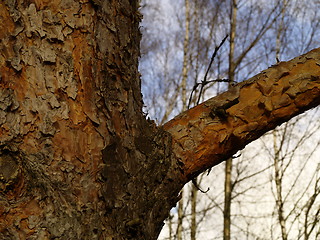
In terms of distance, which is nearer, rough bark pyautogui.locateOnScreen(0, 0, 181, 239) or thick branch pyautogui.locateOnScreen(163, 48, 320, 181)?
rough bark pyautogui.locateOnScreen(0, 0, 181, 239)

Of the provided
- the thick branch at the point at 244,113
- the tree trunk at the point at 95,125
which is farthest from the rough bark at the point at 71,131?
the thick branch at the point at 244,113

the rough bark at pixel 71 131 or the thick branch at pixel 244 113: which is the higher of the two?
the thick branch at pixel 244 113

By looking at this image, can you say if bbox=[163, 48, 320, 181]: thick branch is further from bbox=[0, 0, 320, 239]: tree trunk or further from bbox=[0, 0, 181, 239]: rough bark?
bbox=[0, 0, 181, 239]: rough bark

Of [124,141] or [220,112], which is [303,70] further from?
[124,141]

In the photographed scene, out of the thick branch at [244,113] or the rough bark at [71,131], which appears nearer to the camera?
the rough bark at [71,131]

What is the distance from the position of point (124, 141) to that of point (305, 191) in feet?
19.3

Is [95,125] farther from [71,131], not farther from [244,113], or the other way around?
[244,113]

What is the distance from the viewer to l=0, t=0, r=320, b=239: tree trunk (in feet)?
3.24

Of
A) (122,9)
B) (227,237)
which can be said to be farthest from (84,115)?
(227,237)

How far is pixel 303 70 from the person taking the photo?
1.27 metres

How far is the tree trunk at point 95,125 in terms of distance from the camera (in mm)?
989

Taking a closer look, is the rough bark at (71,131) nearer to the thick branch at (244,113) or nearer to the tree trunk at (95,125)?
the tree trunk at (95,125)

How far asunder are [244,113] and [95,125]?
1.52ft

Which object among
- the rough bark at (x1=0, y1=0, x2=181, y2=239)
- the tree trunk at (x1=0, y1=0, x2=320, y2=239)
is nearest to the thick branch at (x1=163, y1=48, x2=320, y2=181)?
the tree trunk at (x1=0, y1=0, x2=320, y2=239)
